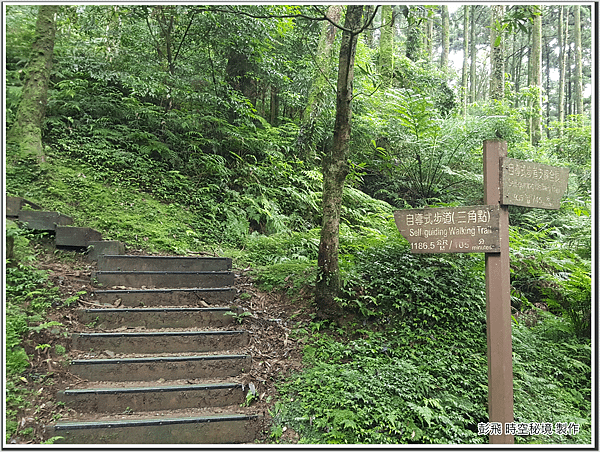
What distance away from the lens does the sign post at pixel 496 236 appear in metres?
3.04

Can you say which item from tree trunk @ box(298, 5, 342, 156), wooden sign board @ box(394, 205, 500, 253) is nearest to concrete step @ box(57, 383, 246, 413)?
wooden sign board @ box(394, 205, 500, 253)

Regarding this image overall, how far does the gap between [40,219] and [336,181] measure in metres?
4.26

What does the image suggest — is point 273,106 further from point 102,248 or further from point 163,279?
point 163,279

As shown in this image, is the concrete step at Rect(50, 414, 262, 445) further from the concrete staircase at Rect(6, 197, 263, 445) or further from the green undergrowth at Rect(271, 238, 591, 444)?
the green undergrowth at Rect(271, 238, 591, 444)

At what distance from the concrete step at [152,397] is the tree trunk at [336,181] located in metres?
1.53

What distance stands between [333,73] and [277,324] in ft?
25.3

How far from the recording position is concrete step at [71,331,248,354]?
12.4 feet

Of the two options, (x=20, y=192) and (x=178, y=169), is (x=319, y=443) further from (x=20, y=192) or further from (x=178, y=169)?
(x=178, y=169)

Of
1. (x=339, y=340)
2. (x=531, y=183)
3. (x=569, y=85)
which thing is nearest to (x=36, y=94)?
(x=339, y=340)

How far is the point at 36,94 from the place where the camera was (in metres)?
6.57

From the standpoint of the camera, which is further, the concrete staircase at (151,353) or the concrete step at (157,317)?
the concrete step at (157,317)

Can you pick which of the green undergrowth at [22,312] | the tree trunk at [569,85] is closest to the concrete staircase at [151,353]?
the green undergrowth at [22,312]

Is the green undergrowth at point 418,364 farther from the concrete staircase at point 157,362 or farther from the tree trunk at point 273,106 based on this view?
the tree trunk at point 273,106

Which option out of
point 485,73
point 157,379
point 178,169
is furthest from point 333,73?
point 485,73
